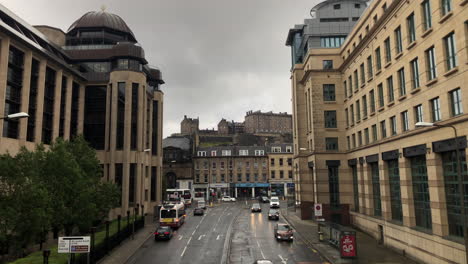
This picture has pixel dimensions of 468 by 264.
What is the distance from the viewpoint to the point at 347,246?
27.1 m

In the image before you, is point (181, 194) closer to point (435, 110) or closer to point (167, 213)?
point (167, 213)

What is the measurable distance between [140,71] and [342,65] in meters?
31.3

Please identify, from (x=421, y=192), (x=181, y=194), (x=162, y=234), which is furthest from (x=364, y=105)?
(x=181, y=194)

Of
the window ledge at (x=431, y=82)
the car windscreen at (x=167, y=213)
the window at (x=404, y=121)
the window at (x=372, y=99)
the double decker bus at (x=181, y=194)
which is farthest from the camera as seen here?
the double decker bus at (x=181, y=194)

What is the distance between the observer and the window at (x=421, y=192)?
88.0ft

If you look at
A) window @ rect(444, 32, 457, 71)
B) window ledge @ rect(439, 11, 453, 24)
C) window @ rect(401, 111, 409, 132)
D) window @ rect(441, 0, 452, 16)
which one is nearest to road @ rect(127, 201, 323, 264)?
window @ rect(401, 111, 409, 132)

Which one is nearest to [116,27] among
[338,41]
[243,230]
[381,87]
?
[338,41]

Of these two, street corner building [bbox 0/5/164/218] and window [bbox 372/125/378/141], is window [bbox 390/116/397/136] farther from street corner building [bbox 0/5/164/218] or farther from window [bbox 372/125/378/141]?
street corner building [bbox 0/5/164/218]

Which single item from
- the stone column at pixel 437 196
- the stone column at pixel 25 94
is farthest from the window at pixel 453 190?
the stone column at pixel 25 94

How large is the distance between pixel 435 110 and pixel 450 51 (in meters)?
4.40

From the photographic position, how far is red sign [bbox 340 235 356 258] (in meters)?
27.0

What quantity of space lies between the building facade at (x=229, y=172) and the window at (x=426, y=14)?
77356 millimetres

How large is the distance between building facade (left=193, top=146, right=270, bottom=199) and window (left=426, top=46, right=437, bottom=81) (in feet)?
253

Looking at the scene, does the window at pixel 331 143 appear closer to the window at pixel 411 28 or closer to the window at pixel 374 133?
the window at pixel 374 133
